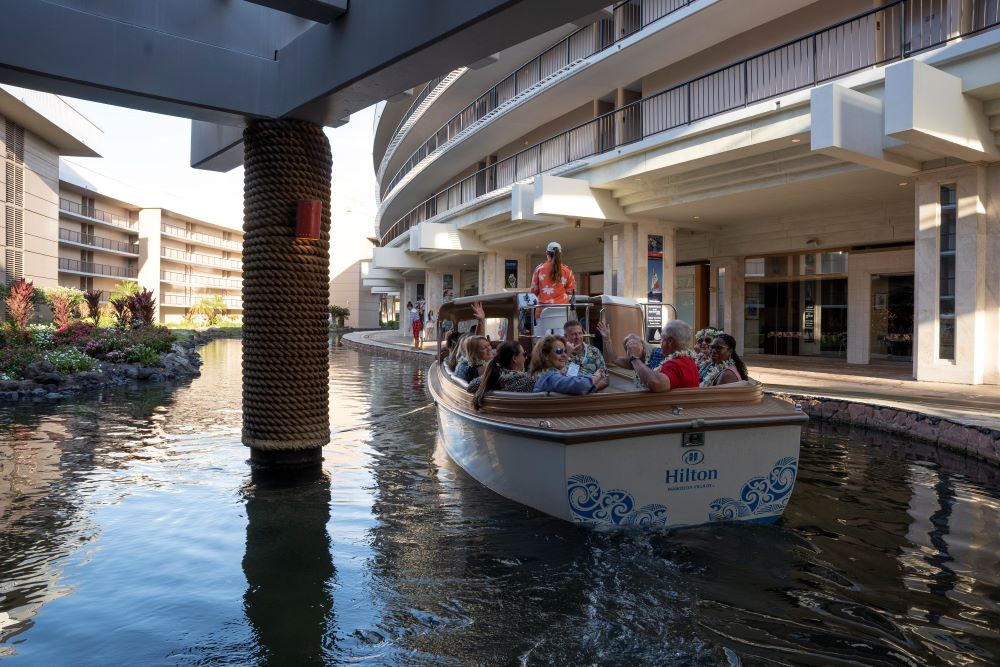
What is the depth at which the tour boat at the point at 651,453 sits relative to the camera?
4.63 m

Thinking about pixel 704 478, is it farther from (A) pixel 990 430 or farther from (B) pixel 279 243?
(A) pixel 990 430

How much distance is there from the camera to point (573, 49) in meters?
19.4

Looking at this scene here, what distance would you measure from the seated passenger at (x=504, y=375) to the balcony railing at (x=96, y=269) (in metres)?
48.8

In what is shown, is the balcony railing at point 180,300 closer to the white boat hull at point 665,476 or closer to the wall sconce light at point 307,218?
the wall sconce light at point 307,218

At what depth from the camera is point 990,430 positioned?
7277 millimetres

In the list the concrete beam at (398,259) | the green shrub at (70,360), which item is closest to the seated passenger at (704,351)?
the green shrub at (70,360)

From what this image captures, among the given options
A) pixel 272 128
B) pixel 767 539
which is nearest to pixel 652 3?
pixel 272 128

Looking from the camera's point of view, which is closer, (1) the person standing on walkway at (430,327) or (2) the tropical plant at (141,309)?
(2) the tropical plant at (141,309)

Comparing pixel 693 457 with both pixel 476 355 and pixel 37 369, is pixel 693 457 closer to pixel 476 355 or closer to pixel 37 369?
pixel 476 355

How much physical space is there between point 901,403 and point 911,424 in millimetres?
969

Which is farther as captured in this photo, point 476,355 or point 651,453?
point 476,355

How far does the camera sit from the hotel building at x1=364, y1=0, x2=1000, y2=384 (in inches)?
437

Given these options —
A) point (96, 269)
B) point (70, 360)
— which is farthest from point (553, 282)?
point (96, 269)

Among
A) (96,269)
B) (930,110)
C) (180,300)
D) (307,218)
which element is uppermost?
(96,269)
